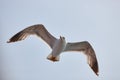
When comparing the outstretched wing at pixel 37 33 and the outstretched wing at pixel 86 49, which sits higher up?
the outstretched wing at pixel 37 33

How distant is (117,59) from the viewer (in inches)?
92.1

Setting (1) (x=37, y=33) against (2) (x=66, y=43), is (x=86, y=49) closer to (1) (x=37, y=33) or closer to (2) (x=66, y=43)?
(2) (x=66, y=43)

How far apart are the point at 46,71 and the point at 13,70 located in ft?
0.81

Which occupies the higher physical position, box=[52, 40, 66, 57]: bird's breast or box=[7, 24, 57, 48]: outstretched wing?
box=[7, 24, 57, 48]: outstretched wing

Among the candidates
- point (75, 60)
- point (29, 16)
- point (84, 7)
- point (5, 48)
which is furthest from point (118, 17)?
point (5, 48)

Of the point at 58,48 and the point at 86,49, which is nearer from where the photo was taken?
the point at 58,48

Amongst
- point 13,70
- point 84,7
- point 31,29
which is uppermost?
point 84,7

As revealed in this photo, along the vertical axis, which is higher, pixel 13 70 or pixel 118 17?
pixel 118 17

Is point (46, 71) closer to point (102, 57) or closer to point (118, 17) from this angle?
point (102, 57)

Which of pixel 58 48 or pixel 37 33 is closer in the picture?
pixel 58 48

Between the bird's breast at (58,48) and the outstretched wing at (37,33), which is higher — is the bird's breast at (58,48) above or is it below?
below

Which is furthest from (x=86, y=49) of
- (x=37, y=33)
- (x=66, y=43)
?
(x=37, y=33)

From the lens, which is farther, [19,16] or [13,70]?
[13,70]

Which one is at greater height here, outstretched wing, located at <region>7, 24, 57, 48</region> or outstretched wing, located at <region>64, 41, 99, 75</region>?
outstretched wing, located at <region>7, 24, 57, 48</region>
